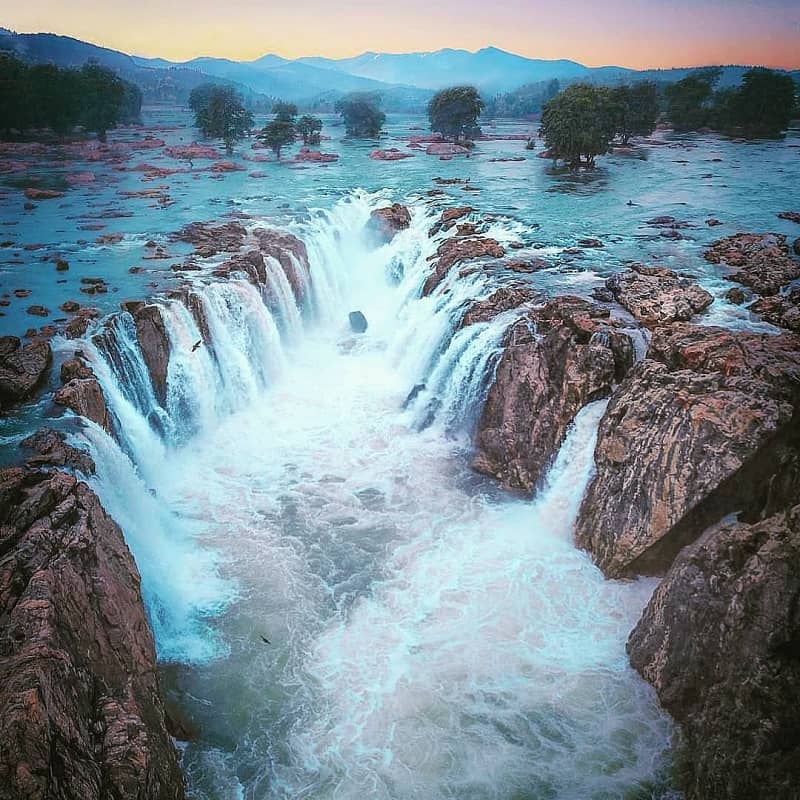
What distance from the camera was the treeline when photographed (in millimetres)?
44906

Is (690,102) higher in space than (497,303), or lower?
higher

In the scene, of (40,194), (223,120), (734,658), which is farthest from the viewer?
(223,120)

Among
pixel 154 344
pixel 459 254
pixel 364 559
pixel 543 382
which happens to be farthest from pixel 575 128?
pixel 364 559

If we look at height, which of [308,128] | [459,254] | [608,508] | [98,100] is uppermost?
[98,100]

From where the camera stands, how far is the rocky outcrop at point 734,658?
702 cm

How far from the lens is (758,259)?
19.4 m

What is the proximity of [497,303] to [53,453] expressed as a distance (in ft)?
37.6

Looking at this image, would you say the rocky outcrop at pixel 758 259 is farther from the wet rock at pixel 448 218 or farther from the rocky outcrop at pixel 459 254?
the wet rock at pixel 448 218

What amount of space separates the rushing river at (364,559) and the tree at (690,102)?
156ft

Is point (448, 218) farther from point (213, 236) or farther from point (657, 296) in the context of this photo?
point (657, 296)

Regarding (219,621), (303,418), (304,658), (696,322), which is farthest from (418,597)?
(696,322)

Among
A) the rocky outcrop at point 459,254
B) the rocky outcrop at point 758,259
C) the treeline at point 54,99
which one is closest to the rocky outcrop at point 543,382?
the rocky outcrop at point 758,259

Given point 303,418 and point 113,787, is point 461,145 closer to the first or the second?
point 303,418

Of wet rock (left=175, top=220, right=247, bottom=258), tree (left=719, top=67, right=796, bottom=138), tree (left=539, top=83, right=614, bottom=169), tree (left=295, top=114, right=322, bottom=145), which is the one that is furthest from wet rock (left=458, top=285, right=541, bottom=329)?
tree (left=719, top=67, right=796, bottom=138)
